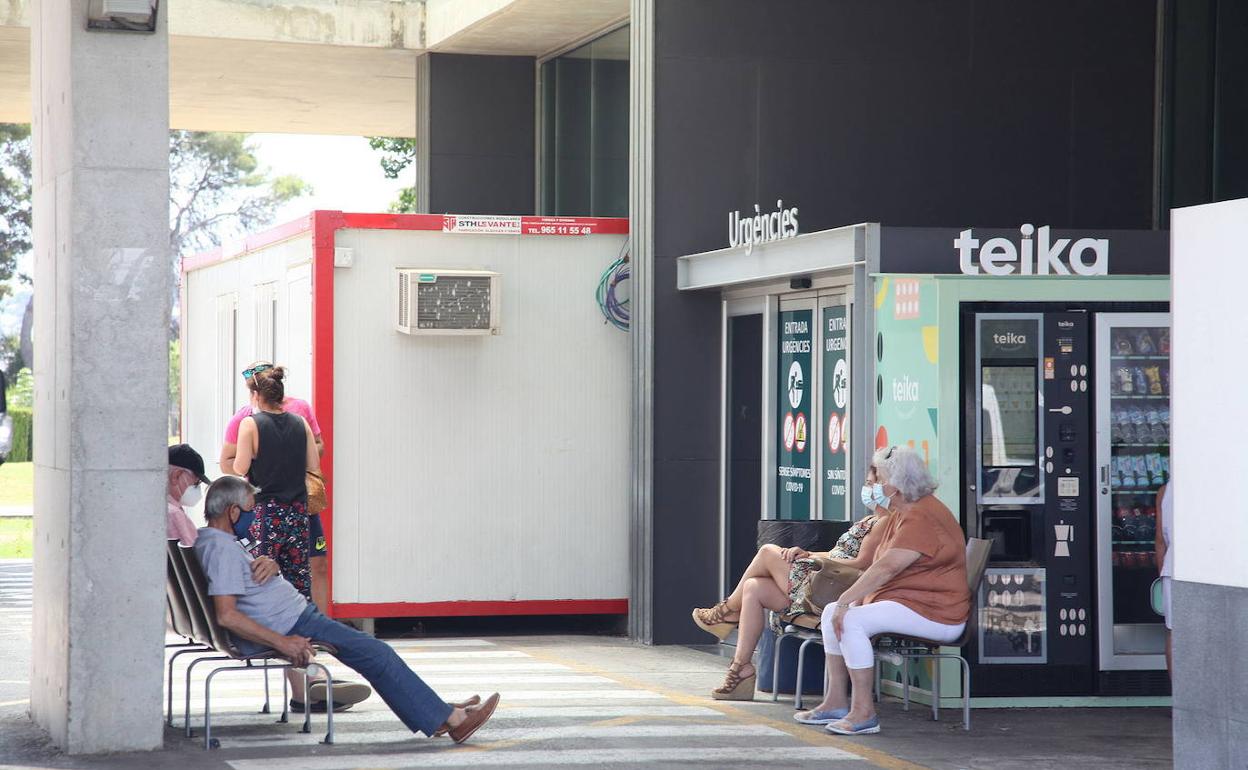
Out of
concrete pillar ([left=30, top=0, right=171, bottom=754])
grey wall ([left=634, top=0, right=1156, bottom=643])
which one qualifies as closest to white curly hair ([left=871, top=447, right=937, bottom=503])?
concrete pillar ([left=30, top=0, right=171, bottom=754])

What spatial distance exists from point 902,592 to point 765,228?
11.1ft

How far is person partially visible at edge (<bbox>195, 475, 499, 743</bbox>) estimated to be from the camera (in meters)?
8.09

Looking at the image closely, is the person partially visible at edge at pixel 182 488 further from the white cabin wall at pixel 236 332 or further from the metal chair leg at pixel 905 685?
the white cabin wall at pixel 236 332

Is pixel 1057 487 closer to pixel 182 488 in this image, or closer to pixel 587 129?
pixel 182 488

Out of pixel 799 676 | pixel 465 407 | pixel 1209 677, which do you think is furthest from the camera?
pixel 465 407

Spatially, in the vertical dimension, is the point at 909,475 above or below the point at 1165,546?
above

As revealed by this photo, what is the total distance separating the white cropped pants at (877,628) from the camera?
863cm

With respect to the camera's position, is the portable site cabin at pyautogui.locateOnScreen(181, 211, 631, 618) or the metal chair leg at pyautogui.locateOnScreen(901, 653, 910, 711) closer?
the metal chair leg at pyautogui.locateOnScreen(901, 653, 910, 711)

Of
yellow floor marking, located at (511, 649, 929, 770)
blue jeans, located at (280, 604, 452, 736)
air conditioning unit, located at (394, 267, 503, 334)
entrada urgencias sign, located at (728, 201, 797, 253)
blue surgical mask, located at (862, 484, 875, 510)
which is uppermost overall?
entrada urgencias sign, located at (728, 201, 797, 253)

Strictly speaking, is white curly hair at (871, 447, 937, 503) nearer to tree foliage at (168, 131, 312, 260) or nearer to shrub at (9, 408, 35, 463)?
shrub at (9, 408, 35, 463)

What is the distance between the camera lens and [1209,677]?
266 inches

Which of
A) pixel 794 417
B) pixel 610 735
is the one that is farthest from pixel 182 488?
pixel 794 417

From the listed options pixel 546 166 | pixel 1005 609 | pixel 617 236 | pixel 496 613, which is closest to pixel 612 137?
pixel 546 166

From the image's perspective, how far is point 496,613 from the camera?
12.9 m
